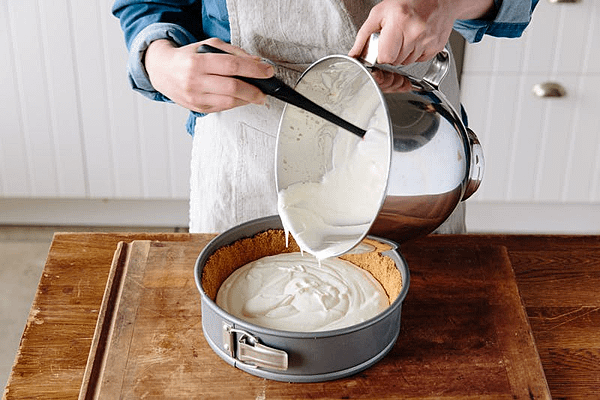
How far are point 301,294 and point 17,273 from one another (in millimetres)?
1489

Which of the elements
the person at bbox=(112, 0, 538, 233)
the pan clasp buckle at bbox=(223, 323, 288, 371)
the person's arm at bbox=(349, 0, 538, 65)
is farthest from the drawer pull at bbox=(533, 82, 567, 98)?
the pan clasp buckle at bbox=(223, 323, 288, 371)

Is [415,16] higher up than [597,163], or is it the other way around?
[415,16]

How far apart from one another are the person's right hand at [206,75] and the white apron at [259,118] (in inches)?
4.9

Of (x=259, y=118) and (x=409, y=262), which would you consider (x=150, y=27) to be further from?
(x=409, y=262)

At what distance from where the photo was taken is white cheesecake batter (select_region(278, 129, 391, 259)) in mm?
839

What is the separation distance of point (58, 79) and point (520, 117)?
1.24 m

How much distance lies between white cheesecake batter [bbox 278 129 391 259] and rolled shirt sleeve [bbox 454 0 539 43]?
32 cm

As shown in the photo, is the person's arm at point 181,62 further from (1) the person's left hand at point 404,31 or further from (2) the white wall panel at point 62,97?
(2) the white wall panel at point 62,97

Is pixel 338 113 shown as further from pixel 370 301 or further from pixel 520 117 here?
pixel 520 117

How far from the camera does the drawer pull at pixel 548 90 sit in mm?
2027

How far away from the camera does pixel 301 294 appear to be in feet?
3.20

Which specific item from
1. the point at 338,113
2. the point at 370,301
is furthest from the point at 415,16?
the point at 370,301

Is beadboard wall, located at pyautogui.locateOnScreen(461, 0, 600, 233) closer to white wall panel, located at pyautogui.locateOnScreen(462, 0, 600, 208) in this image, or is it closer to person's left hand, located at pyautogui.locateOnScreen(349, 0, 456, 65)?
white wall panel, located at pyautogui.locateOnScreen(462, 0, 600, 208)

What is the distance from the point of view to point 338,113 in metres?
0.93
